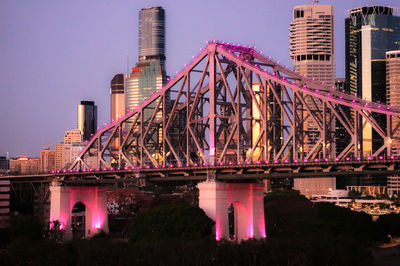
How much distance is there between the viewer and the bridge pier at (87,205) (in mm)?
135125

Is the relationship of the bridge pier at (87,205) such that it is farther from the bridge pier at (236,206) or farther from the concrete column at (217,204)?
the concrete column at (217,204)

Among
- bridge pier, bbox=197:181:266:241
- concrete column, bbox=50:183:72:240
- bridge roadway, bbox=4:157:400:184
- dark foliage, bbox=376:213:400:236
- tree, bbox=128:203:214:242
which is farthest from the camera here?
dark foliage, bbox=376:213:400:236

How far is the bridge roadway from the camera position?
9456 centimetres

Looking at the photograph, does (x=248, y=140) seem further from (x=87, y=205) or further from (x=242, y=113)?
(x=87, y=205)

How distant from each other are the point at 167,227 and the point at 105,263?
63.7 feet

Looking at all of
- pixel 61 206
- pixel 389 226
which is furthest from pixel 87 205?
pixel 389 226

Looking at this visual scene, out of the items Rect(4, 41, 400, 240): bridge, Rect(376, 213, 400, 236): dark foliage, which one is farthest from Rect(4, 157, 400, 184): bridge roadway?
Rect(376, 213, 400, 236): dark foliage

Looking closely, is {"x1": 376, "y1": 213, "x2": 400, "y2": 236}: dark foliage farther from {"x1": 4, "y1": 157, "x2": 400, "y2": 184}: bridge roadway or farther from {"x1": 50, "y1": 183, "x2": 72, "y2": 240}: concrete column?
{"x1": 50, "y1": 183, "x2": 72, "y2": 240}: concrete column

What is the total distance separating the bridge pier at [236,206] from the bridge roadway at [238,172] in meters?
1.32

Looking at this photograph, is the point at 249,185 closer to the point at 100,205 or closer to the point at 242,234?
the point at 242,234

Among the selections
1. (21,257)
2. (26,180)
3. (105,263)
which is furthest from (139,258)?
(26,180)

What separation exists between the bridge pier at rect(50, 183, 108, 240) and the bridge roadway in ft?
6.83

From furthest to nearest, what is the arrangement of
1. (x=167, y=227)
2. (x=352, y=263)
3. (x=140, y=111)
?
(x=140, y=111) → (x=167, y=227) → (x=352, y=263)

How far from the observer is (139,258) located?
89.9 metres
